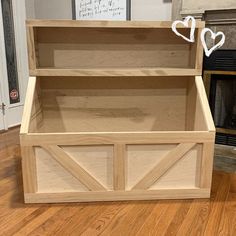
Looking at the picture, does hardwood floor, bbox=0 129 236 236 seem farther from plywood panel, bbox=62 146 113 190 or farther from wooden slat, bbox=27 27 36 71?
wooden slat, bbox=27 27 36 71

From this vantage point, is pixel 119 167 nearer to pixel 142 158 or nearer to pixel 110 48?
pixel 142 158

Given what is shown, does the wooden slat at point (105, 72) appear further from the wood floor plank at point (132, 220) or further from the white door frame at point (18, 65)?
the white door frame at point (18, 65)

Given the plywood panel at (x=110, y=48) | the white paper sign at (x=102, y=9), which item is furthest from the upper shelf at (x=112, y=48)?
the white paper sign at (x=102, y=9)

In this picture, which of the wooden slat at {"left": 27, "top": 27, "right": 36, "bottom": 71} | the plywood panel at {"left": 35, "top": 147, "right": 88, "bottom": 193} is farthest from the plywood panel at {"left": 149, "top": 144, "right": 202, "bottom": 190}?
the wooden slat at {"left": 27, "top": 27, "right": 36, "bottom": 71}

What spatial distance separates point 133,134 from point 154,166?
0.59 ft

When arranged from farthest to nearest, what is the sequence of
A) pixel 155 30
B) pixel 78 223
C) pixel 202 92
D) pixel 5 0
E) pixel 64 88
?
pixel 5 0
pixel 64 88
pixel 155 30
pixel 202 92
pixel 78 223

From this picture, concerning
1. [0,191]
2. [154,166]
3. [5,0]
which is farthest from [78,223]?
[5,0]

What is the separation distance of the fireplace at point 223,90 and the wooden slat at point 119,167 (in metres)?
1.25

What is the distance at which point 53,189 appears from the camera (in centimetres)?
126

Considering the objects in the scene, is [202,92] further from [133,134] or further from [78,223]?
[78,223]

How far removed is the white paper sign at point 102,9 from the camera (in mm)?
2596

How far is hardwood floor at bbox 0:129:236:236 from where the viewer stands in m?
1.07

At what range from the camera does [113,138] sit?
3.92ft

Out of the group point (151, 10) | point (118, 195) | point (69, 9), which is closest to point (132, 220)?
point (118, 195)
